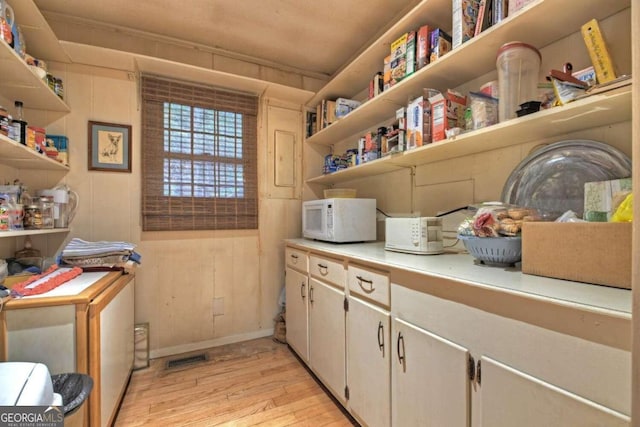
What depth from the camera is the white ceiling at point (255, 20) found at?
183 centimetres

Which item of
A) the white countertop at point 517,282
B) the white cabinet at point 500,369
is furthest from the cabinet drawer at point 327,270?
the white cabinet at point 500,369

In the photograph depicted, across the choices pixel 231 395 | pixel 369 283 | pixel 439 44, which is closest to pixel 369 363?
pixel 369 283

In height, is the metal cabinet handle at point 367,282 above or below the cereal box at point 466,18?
below

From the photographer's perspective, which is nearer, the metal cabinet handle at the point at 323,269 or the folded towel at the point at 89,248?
the folded towel at the point at 89,248

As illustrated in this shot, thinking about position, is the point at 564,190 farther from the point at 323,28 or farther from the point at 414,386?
the point at 323,28

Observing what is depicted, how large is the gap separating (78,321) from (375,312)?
1.26 m

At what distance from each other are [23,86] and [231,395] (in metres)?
2.21

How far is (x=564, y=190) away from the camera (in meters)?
1.05

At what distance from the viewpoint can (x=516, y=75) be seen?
109cm

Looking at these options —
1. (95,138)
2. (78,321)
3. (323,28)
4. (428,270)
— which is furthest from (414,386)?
(95,138)

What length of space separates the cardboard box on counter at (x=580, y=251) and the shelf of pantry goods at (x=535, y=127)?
389 mm

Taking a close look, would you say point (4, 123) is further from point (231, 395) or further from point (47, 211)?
point (231, 395)

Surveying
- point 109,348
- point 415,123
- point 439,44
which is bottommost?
point 109,348

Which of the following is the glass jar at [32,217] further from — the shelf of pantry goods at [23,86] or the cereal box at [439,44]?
the cereal box at [439,44]
